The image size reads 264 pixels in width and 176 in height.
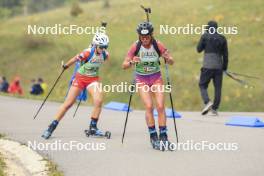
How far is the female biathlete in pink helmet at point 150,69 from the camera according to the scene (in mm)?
11570

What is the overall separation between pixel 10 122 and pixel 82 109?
3821 mm

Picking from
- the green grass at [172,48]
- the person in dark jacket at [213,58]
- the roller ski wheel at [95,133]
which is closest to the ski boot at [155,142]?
the roller ski wheel at [95,133]

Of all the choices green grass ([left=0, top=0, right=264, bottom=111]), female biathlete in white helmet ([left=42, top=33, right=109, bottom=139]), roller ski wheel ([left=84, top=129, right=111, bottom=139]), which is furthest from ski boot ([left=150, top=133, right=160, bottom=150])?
green grass ([left=0, top=0, right=264, bottom=111])

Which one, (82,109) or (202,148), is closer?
(202,148)

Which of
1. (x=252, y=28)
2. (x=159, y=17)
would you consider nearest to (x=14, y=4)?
(x=159, y=17)

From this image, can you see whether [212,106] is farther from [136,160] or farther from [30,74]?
[30,74]

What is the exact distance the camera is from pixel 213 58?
17.7 metres

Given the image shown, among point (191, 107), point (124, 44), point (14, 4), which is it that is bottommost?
point (191, 107)

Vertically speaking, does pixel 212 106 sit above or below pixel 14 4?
below

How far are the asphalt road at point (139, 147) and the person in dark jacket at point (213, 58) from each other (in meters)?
0.55

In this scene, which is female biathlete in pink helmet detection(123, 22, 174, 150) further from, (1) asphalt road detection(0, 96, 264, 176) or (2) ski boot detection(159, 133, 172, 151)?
(1) asphalt road detection(0, 96, 264, 176)

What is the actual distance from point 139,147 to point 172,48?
30.3 m

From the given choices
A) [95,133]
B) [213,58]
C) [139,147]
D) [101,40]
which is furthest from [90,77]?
[213,58]

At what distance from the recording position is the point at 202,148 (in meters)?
11.8
